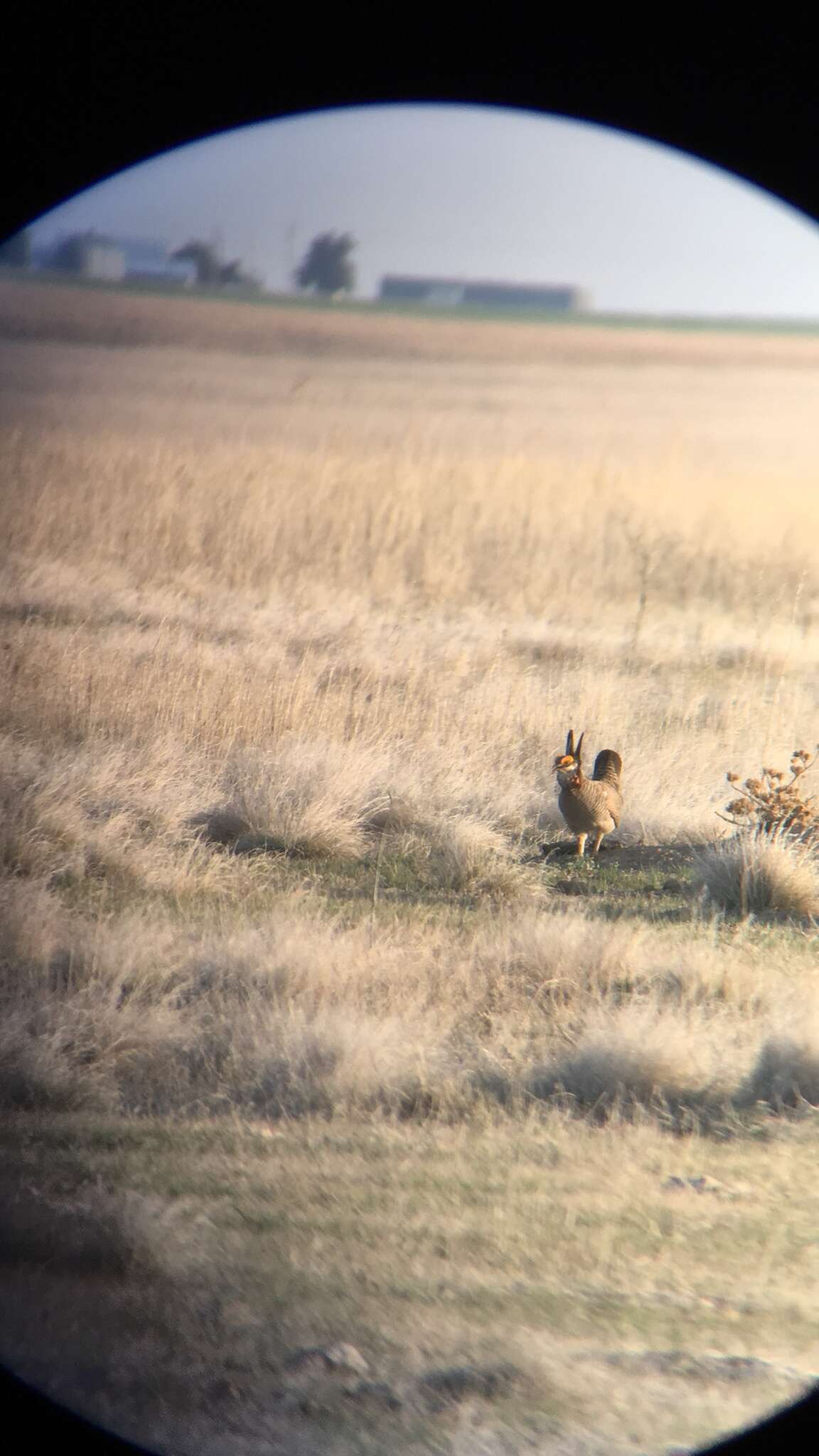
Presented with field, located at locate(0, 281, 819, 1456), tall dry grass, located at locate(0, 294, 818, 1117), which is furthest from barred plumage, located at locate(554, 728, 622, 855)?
tall dry grass, located at locate(0, 294, 818, 1117)

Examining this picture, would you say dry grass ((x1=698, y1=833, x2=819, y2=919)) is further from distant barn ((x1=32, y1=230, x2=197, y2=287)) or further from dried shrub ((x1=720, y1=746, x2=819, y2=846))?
distant barn ((x1=32, y1=230, x2=197, y2=287))

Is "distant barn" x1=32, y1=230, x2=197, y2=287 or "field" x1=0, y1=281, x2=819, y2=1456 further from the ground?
"distant barn" x1=32, y1=230, x2=197, y2=287

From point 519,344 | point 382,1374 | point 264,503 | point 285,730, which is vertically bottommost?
point 382,1374

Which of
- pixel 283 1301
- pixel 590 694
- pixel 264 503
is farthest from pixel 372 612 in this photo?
pixel 283 1301

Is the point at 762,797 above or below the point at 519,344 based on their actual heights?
below

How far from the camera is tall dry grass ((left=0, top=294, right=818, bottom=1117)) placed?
4.53 m

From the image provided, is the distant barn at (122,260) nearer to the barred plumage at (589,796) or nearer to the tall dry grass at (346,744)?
the tall dry grass at (346,744)

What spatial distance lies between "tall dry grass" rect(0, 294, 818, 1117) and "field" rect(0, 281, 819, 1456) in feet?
0.09

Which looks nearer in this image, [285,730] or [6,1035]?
[6,1035]

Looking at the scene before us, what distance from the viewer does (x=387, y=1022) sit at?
459 cm

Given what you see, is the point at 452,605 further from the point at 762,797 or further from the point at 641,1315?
the point at 641,1315

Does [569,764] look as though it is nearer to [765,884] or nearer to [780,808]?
[765,884]

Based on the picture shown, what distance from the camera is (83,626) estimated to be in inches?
405

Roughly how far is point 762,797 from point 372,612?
6.86 metres
